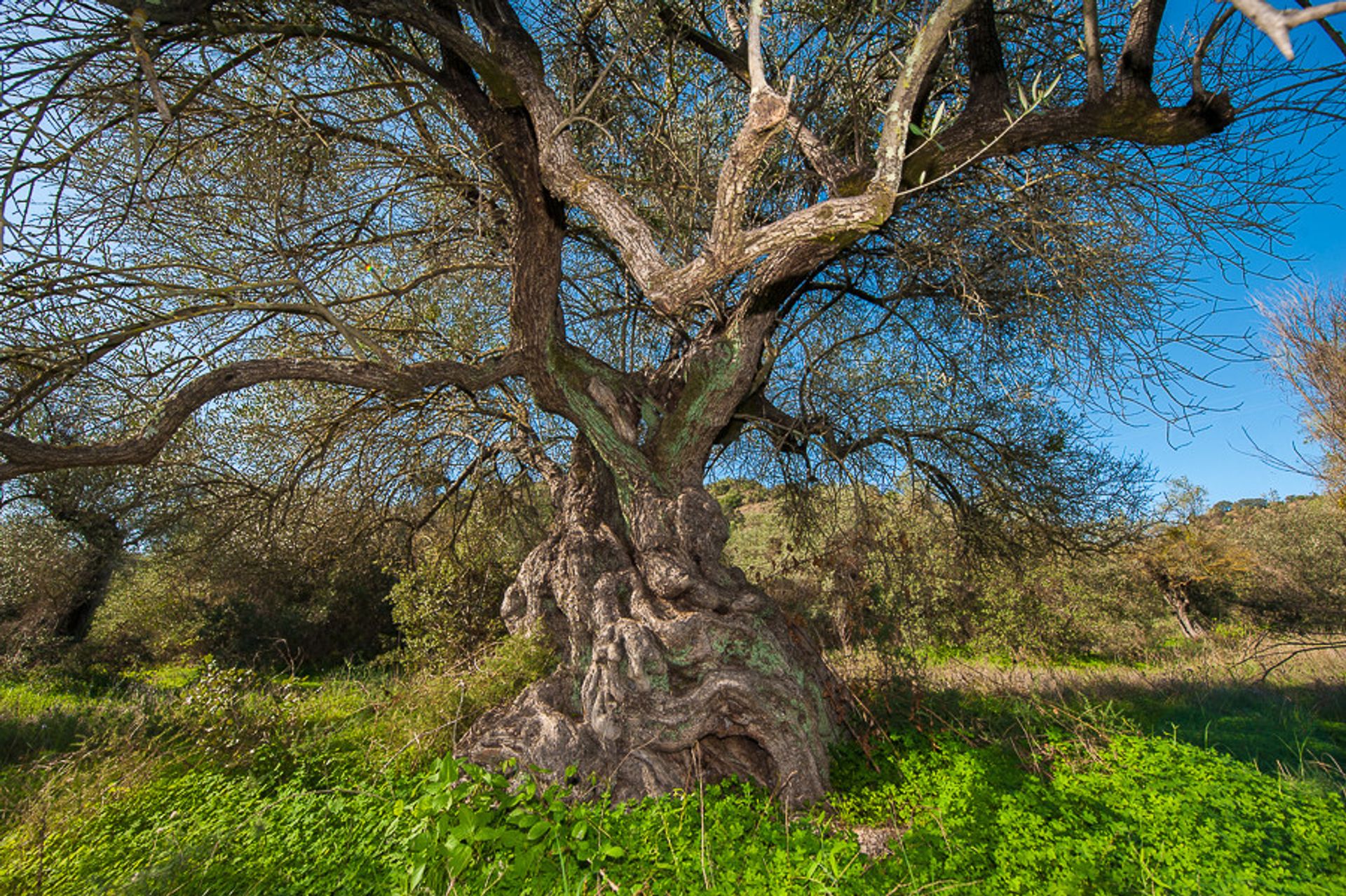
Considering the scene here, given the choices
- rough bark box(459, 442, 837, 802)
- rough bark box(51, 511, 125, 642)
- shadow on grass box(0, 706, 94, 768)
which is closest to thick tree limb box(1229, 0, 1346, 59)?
rough bark box(459, 442, 837, 802)

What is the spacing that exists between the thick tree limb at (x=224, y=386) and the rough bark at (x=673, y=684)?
1.98m

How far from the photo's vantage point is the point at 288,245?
518cm

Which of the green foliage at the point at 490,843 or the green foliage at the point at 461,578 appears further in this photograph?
the green foliage at the point at 461,578

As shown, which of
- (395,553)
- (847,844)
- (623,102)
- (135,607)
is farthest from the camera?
(135,607)

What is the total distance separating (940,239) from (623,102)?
351 centimetres

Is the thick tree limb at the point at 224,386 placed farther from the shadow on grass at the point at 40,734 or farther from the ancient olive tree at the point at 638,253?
the shadow on grass at the point at 40,734

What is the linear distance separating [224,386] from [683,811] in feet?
14.1

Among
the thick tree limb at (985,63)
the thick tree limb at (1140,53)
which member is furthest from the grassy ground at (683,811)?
the thick tree limb at (985,63)

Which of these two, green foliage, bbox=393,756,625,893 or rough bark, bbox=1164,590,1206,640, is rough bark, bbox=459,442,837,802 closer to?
green foliage, bbox=393,756,625,893

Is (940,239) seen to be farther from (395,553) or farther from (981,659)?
(395,553)

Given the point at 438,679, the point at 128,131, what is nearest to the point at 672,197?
the point at 128,131

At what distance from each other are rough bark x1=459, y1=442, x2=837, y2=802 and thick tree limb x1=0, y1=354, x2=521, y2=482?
198 cm

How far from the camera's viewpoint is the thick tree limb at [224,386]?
3.33m

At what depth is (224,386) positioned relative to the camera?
3.99 meters
